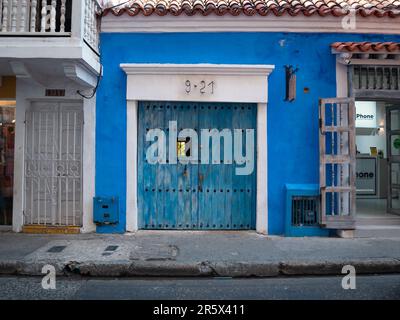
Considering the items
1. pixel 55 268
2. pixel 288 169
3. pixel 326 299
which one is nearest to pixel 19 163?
pixel 55 268

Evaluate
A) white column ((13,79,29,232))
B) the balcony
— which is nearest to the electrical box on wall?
white column ((13,79,29,232))

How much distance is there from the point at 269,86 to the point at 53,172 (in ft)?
15.2

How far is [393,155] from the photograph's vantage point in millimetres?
8422

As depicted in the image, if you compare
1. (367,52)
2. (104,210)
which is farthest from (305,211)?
(104,210)

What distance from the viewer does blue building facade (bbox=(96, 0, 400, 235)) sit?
293 inches

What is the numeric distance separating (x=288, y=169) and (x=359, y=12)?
3316 millimetres

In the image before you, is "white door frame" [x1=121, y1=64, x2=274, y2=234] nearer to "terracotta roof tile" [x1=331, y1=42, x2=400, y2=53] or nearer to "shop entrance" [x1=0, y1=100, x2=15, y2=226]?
"terracotta roof tile" [x1=331, y1=42, x2=400, y2=53]

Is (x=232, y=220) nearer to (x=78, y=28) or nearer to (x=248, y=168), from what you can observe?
(x=248, y=168)

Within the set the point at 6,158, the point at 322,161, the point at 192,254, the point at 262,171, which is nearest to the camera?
the point at 192,254

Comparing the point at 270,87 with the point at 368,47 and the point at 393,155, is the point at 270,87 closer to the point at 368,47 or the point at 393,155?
the point at 368,47

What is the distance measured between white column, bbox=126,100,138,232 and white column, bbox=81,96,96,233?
0.68m

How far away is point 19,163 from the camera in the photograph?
7.46 m

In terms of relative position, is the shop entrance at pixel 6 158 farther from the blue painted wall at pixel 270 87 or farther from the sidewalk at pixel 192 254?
the blue painted wall at pixel 270 87

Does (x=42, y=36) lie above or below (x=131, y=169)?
above
